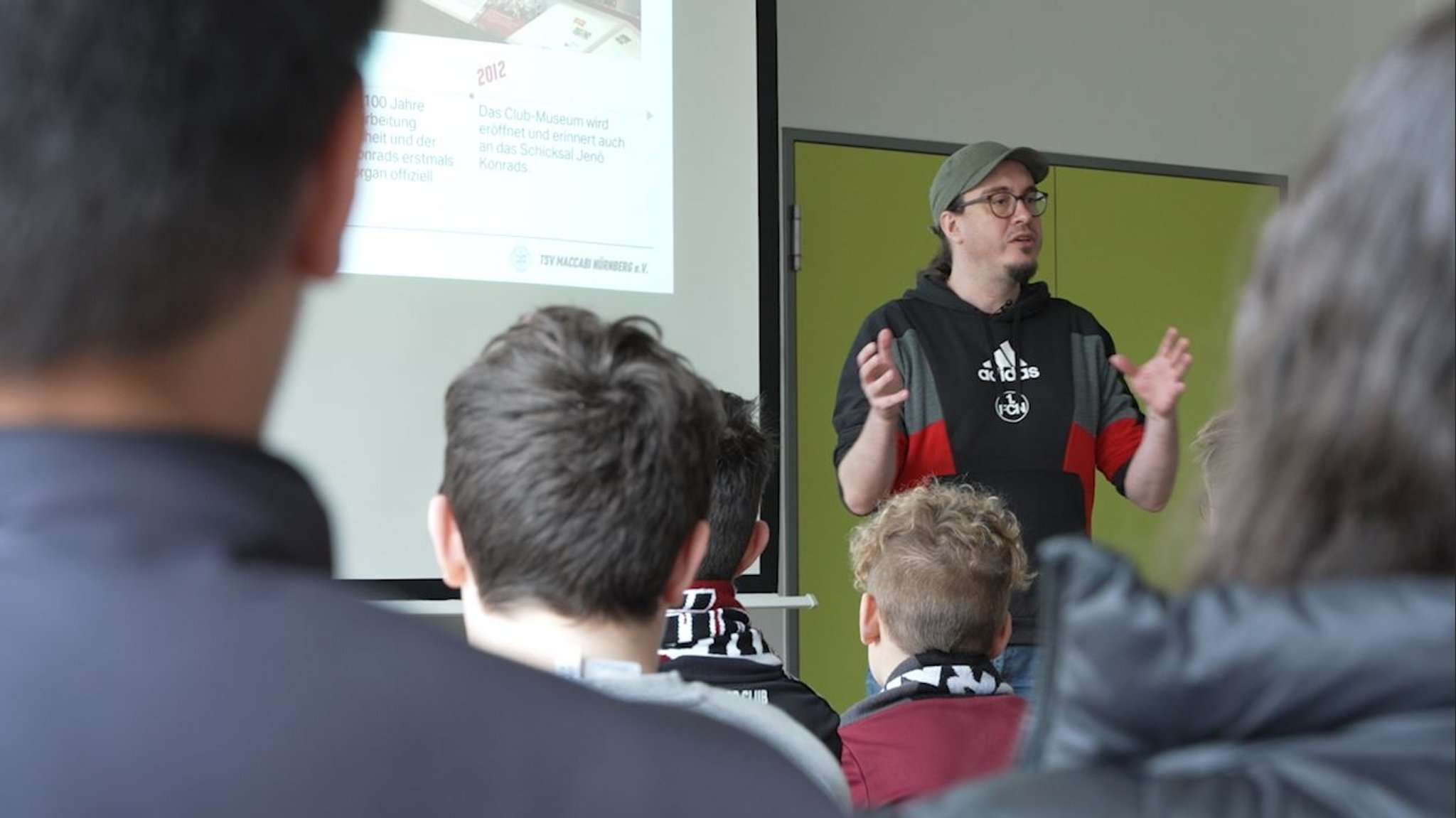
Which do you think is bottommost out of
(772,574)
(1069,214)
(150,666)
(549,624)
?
(772,574)

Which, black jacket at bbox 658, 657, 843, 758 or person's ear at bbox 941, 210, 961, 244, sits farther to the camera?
person's ear at bbox 941, 210, 961, 244

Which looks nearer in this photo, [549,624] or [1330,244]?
[1330,244]

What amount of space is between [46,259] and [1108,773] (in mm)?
402

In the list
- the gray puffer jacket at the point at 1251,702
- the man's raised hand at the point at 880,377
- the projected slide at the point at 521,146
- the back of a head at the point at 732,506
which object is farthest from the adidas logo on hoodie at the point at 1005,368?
the gray puffer jacket at the point at 1251,702

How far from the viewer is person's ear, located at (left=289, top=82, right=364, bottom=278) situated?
0.58 metres

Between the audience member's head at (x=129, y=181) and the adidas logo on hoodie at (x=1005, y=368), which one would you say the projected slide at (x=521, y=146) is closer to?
the adidas logo on hoodie at (x=1005, y=368)

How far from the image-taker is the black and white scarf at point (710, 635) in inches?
74.1

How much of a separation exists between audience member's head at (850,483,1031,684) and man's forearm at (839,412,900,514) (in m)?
0.51

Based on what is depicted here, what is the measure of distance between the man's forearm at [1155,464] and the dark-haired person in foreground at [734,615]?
1001mm

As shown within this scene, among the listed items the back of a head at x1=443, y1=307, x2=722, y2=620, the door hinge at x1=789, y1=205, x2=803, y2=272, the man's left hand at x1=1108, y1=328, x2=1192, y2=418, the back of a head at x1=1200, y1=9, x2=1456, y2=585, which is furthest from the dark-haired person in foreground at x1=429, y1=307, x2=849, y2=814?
the door hinge at x1=789, y1=205, x2=803, y2=272

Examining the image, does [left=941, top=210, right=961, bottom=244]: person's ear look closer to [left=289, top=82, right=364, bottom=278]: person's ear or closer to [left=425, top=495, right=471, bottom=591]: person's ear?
[left=425, top=495, right=471, bottom=591]: person's ear

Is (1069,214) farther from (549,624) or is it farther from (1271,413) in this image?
(1271,413)

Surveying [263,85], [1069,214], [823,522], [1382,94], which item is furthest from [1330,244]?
[1069,214]

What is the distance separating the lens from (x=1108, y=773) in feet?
1.95
